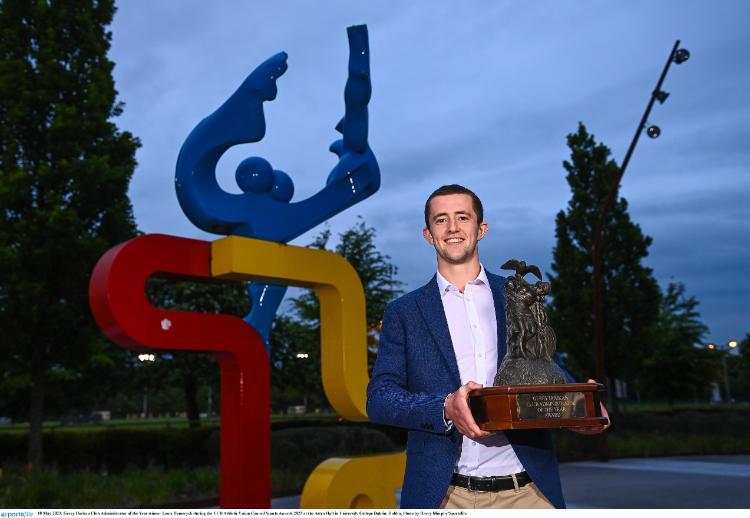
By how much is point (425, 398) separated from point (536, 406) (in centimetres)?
35

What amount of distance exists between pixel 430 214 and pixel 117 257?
3.97 m

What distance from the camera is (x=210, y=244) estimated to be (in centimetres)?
671

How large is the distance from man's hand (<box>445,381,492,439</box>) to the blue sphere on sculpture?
5.30 m

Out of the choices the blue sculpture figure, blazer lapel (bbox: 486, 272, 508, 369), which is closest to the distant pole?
the blue sculpture figure

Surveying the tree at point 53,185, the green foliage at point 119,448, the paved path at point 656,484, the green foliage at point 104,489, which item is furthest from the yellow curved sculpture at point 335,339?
the green foliage at point 119,448

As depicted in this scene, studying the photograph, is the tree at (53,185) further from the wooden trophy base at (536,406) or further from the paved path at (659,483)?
the wooden trophy base at (536,406)

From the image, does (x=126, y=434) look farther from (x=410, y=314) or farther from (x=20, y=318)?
(x=410, y=314)

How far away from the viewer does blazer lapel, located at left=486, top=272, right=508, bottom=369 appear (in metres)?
2.57

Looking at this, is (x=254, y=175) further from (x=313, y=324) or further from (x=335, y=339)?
(x=313, y=324)

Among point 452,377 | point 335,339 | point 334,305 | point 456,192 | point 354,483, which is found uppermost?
point 334,305

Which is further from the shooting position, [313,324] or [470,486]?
[313,324]

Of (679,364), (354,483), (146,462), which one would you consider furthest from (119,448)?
(679,364)

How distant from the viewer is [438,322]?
2.51m

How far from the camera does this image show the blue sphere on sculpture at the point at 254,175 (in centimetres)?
705
